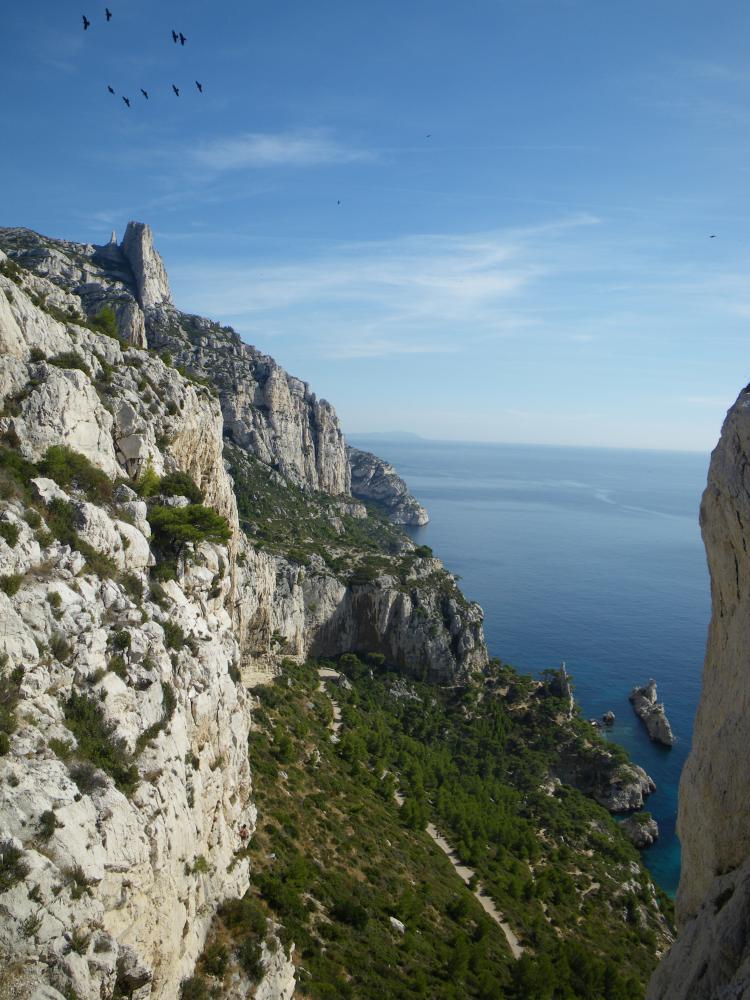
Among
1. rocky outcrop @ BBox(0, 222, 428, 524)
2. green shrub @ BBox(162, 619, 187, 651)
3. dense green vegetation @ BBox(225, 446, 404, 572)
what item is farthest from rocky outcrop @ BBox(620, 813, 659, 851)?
rocky outcrop @ BBox(0, 222, 428, 524)

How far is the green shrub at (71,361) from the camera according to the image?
79.8 ft

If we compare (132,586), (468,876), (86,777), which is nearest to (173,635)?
(132,586)

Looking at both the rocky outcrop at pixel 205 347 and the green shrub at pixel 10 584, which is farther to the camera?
the rocky outcrop at pixel 205 347

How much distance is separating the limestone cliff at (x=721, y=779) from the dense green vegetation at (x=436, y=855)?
13.1m

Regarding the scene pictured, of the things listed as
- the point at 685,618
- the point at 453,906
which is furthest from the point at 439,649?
the point at 685,618

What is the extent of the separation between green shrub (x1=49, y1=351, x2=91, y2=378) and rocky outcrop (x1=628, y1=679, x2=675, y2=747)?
69.4 metres

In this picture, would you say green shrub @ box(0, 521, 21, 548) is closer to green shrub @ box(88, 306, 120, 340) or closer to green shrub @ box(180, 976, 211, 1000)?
green shrub @ box(180, 976, 211, 1000)

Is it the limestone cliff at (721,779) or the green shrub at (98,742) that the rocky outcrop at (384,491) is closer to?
the green shrub at (98,742)

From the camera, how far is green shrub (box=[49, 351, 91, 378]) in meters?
24.3

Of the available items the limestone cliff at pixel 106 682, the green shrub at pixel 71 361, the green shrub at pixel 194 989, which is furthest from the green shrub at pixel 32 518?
the green shrub at pixel 194 989

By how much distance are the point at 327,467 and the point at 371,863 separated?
96.5m

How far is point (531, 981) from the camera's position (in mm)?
25359

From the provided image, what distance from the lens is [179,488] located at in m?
27.1

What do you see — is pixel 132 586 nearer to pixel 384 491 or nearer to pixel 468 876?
pixel 468 876
